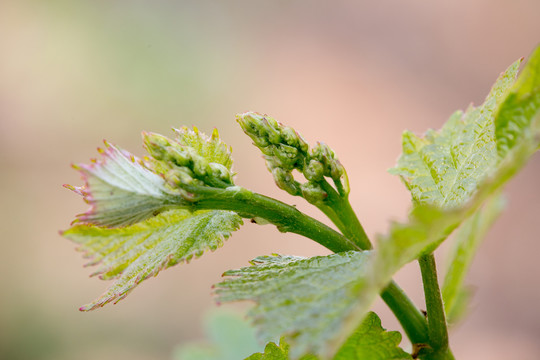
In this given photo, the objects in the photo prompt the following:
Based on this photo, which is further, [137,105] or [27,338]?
[137,105]

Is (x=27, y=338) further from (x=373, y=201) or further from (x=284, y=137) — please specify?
(x=284, y=137)

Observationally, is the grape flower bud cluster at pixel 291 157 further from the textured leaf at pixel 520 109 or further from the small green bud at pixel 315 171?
the textured leaf at pixel 520 109

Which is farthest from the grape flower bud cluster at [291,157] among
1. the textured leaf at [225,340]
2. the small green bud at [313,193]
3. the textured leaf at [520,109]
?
the textured leaf at [225,340]

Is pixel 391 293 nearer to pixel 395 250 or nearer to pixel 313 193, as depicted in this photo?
pixel 313 193

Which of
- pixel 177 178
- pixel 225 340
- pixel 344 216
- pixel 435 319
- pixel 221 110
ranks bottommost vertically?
pixel 435 319

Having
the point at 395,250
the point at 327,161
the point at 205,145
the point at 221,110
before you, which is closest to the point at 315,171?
the point at 327,161

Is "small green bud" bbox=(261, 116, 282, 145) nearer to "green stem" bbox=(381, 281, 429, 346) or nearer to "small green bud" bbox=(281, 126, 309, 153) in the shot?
"small green bud" bbox=(281, 126, 309, 153)

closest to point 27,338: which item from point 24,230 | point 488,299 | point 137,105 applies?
point 24,230
